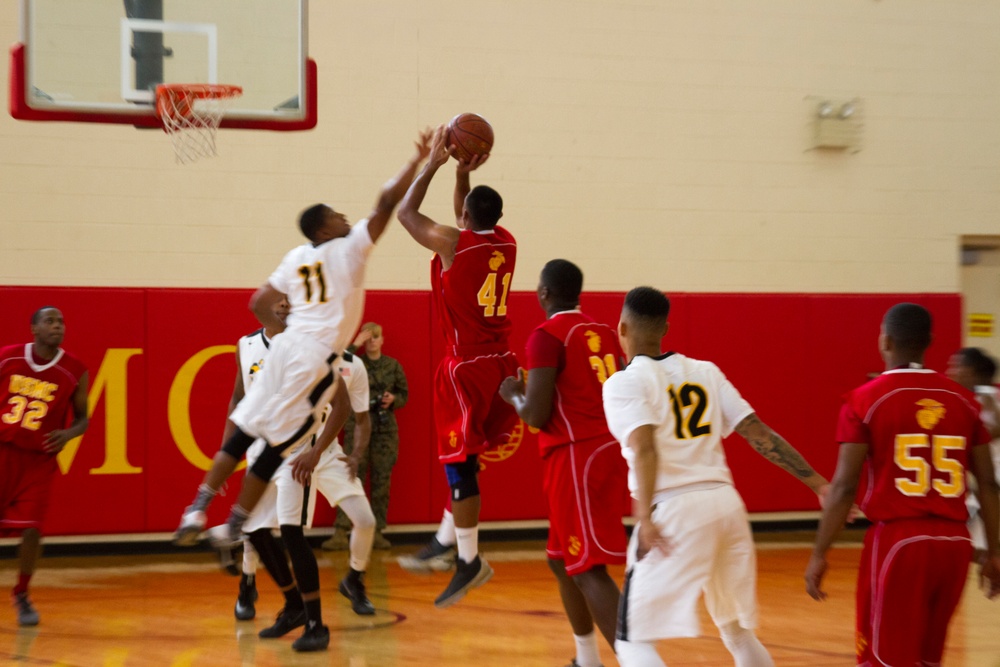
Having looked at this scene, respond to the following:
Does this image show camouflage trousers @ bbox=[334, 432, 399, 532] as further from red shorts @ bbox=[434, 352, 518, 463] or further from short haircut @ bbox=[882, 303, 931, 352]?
short haircut @ bbox=[882, 303, 931, 352]

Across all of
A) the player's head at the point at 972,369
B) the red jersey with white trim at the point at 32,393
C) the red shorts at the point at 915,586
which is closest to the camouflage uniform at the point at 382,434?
the red jersey with white trim at the point at 32,393

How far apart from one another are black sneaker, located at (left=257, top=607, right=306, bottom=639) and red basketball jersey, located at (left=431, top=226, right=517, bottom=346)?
7.19 feet

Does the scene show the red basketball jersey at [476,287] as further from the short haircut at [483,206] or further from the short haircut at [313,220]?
the short haircut at [313,220]

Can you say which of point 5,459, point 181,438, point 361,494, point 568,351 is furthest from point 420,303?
point 568,351

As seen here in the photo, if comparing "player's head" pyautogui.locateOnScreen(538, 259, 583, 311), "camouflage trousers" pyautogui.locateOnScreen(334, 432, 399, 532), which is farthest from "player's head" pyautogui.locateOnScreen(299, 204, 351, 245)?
"camouflage trousers" pyautogui.locateOnScreen(334, 432, 399, 532)

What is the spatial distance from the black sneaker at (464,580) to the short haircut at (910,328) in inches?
93.1

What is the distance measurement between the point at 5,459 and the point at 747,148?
7.19 metres

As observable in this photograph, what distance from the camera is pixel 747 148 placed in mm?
10656

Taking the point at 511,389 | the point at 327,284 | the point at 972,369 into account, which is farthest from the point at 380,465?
the point at 972,369

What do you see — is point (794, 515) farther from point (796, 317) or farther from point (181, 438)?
point (181, 438)

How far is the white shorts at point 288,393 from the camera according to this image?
5332mm

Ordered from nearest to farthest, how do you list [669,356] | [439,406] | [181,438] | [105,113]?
[669,356]
[439,406]
[105,113]
[181,438]

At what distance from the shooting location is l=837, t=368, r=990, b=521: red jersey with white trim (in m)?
3.93

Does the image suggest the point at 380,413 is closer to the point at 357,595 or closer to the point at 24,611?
the point at 357,595
